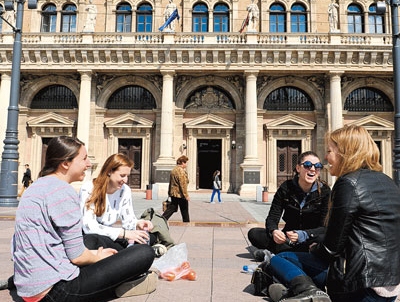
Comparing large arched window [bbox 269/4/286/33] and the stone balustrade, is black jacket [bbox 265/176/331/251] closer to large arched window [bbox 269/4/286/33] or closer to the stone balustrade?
the stone balustrade

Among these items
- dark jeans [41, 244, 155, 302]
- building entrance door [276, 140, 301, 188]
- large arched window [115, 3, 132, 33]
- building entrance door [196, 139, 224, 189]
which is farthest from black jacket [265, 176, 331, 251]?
large arched window [115, 3, 132, 33]

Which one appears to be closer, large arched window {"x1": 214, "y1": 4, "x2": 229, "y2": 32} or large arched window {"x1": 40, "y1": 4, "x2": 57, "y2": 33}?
large arched window {"x1": 214, "y1": 4, "x2": 229, "y2": 32}

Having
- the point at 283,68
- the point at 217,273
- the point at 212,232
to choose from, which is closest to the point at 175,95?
the point at 283,68

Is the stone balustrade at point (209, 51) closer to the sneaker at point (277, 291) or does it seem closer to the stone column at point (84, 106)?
the stone column at point (84, 106)

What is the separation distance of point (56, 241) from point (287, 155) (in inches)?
851

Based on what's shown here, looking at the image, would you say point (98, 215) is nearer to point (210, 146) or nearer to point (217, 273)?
point (217, 273)

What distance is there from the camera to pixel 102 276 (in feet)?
9.47

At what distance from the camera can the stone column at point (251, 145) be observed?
2014 centimetres

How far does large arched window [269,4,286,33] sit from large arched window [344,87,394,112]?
7.08 m

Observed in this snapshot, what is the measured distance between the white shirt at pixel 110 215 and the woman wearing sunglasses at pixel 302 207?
6.61 ft

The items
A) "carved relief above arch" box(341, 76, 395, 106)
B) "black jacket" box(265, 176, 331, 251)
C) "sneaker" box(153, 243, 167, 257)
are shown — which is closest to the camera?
"black jacket" box(265, 176, 331, 251)

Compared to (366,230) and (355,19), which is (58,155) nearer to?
(366,230)

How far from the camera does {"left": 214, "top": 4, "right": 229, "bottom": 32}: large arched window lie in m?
23.7

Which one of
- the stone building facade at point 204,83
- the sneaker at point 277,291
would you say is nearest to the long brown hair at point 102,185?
the sneaker at point 277,291
